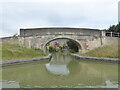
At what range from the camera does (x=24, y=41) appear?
13961 millimetres

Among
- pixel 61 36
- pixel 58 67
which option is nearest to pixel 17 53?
pixel 58 67

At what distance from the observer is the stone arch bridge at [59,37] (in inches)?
553

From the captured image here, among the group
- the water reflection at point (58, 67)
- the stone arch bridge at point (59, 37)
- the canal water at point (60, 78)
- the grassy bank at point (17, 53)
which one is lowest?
the water reflection at point (58, 67)

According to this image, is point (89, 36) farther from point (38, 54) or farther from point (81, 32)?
point (38, 54)

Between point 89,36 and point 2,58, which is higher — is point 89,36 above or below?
above

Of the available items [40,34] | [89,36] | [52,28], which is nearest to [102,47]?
[89,36]

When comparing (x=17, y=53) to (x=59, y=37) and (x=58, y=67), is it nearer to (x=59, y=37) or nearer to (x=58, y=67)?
(x=58, y=67)

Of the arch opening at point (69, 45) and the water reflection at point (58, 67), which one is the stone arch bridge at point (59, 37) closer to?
the arch opening at point (69, 45)

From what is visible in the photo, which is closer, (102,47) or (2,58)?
(2,58)

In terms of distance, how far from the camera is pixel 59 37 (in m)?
14.4

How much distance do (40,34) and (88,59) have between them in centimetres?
550

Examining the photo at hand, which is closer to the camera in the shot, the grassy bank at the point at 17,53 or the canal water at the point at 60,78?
the canal water at the point at 60,78

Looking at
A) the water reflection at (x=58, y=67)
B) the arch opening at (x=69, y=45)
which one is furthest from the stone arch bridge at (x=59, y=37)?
the water reflection at (x=58, y=67)

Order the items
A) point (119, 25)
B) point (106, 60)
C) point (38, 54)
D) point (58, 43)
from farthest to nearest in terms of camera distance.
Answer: point (58, 43)
point (119, 25)
point (38, 54)
point (106, 60)
